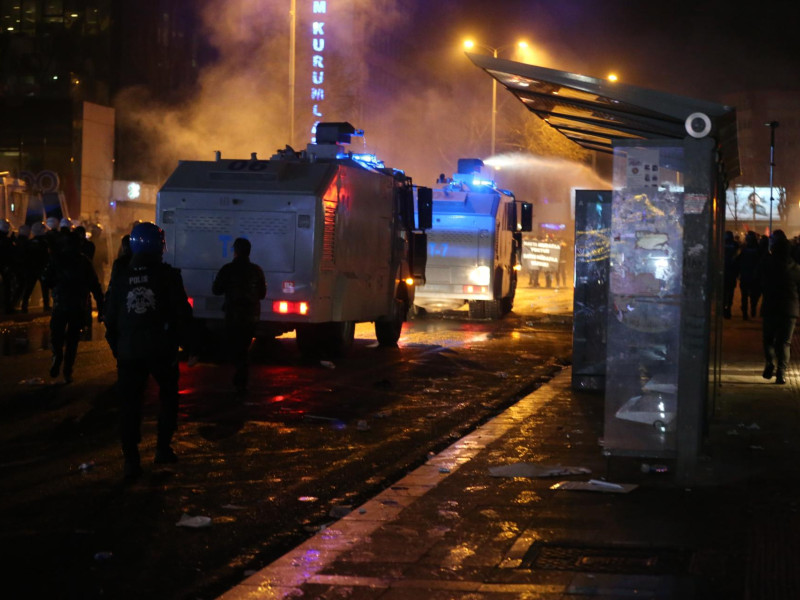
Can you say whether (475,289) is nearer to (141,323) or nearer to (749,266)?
(749,266)

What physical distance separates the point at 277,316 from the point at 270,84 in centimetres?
3544

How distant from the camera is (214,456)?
846cm

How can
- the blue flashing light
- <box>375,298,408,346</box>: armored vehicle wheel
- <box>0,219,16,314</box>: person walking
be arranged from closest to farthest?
the blue flashing light → <box>375,298,408,346</box>: armored vehicle wheel → <box>0,219,16,314</box>: person walking

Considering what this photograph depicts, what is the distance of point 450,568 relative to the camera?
5.45m

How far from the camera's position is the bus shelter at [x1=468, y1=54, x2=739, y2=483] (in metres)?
7.15

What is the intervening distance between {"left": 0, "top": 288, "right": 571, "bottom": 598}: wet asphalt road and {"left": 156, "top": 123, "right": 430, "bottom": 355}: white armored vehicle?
2.26ft

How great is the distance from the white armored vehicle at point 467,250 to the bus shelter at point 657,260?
16408mm

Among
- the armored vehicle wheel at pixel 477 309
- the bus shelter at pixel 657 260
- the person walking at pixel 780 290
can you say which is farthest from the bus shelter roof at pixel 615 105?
the armored vehicle wheel at pixel 477 309

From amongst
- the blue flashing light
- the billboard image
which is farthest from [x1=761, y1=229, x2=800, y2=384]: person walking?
the billboard image

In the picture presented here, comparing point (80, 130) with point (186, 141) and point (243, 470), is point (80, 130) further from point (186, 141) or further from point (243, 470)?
point (243, 470)

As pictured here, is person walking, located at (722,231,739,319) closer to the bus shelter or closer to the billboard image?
the bus shelter

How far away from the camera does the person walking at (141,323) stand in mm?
7414

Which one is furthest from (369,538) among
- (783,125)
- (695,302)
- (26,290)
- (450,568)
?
(783,125)

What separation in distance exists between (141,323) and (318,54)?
76.2 meters
